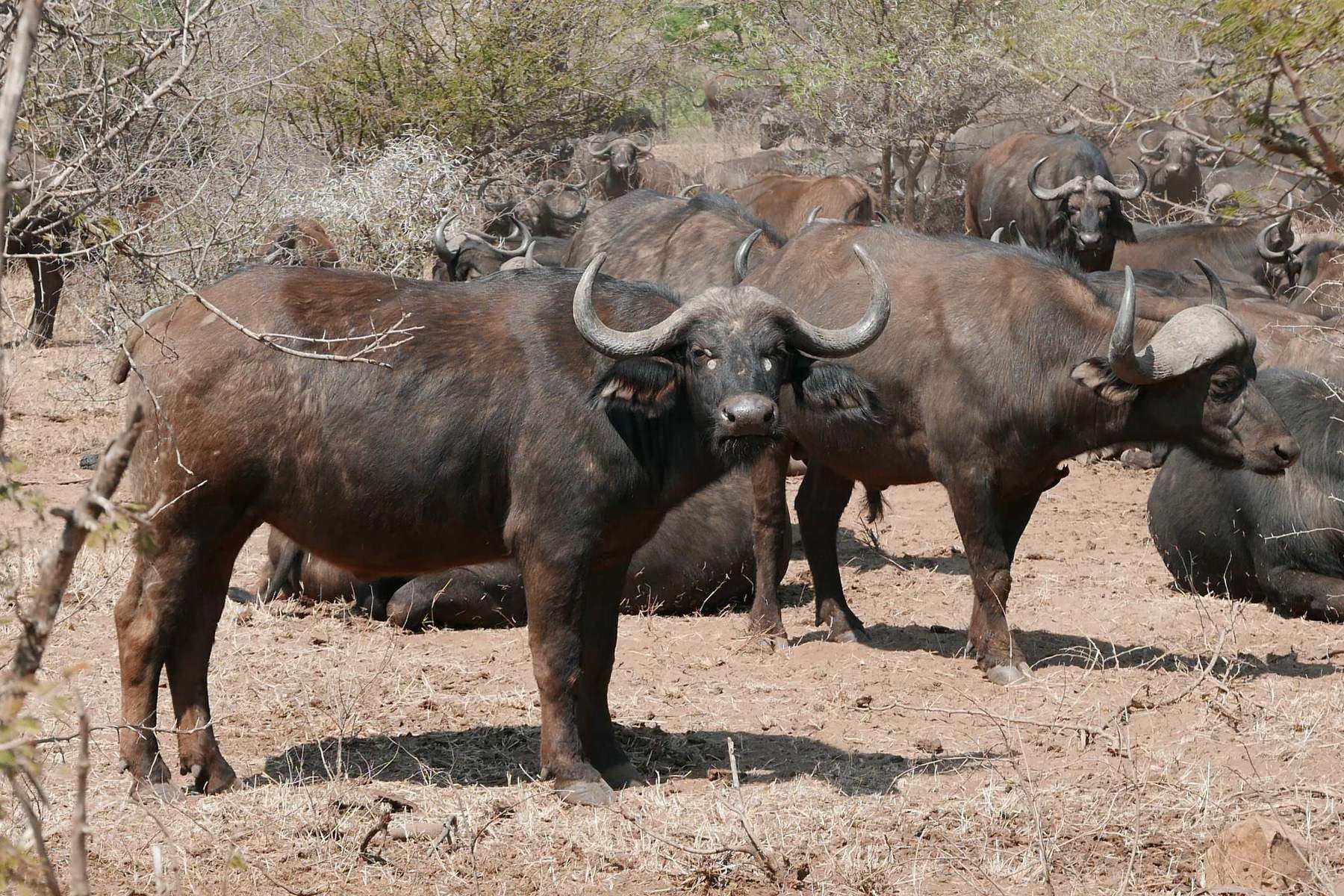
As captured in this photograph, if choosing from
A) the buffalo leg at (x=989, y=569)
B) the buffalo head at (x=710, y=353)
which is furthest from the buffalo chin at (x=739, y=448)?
the buffalo leg at (x=989, y=569)

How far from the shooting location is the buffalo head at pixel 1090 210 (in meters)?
16.4

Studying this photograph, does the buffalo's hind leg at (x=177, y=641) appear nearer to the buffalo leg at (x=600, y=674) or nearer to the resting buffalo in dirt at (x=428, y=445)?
the resting buffalo in dirt at (x=428, y=445)

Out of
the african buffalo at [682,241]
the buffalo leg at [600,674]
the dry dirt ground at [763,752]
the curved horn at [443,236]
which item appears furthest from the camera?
the curved horn at [443,236]

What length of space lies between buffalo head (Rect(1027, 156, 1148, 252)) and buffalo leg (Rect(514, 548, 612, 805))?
11.9 m

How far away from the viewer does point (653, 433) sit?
5.76 metres

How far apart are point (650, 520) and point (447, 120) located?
1225 cm

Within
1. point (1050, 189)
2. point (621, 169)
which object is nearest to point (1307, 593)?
point (1050, 189)

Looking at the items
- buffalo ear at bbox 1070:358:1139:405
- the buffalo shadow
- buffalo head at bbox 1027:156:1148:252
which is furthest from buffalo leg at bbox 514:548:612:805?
buffalo head at bbox 1027:156:1148:252

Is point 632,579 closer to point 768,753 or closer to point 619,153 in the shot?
point 768,753

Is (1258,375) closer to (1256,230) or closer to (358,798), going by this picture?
(358,798)

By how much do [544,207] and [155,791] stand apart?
14814mm

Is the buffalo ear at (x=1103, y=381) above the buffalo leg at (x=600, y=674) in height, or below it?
above

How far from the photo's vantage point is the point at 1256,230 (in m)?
17.4

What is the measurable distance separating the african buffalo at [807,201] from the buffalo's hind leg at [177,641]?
9435 millimetres
